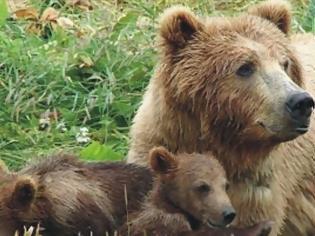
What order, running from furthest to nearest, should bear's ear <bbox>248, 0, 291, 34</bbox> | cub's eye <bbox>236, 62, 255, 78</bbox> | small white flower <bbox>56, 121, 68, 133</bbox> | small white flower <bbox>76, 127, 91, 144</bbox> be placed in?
1. small white flower <bbox>56, 121, 68, 133</bbox>
2. small white flower <bbox>76, 127, 91, 144</bbox>
3. bear's ear <bbox>248, 0, 291, 34</bbox>
4. cub's eye <bbox>236, 62, 255, 78</bbox>

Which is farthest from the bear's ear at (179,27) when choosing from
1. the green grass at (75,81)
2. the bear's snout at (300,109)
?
the green grass at (75,81)

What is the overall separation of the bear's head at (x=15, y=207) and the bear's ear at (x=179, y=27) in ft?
3.74

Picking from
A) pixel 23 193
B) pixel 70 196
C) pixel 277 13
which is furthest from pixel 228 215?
pixel 277 13

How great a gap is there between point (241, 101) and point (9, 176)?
1.23 metres

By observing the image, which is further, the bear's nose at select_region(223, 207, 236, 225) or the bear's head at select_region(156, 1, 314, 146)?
the bear's head at select_region(156, 1, 314, 146)

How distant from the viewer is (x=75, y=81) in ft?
31.8

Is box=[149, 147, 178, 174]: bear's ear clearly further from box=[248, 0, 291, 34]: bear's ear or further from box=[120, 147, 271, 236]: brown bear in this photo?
box=[248, 0, 291, 34]: bear's ear

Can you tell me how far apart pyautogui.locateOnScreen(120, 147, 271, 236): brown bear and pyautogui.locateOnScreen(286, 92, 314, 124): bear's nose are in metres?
0.48

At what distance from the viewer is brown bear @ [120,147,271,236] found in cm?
693

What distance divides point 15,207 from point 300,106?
146 centimetres

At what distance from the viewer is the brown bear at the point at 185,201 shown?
6.93 meters

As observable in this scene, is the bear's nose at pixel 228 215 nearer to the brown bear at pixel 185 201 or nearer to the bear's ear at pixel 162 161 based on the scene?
the brown bear at pixel 185 201

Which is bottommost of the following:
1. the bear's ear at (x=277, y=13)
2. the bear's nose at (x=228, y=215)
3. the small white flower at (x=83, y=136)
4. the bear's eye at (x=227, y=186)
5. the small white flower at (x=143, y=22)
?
the small white flower at (x=83, y=136)

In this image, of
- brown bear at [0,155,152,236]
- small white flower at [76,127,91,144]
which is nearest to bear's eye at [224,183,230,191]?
brown bear at [0,155,152,236]
